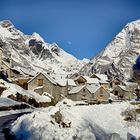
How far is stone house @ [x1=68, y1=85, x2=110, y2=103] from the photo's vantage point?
110312mm

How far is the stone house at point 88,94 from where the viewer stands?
110 m

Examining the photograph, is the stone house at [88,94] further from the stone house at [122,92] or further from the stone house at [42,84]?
the stone house at [122,92]

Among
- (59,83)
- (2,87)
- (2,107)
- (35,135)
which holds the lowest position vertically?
(35,135)

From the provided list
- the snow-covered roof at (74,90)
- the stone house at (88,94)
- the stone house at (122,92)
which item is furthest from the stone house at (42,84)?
the stone house at (122,92)

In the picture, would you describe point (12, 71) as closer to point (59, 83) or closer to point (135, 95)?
point (59, 83)

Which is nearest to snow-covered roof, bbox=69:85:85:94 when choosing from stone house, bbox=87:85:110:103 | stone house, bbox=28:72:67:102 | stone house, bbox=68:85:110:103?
stone house, bbox=68:85:110:103

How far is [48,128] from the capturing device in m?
28.5

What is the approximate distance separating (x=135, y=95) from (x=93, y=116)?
82.8 meters

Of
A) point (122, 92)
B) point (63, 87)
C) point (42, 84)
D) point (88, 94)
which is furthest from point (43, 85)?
point (122, 92)

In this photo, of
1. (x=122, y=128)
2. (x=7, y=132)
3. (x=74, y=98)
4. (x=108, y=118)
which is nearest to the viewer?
(x=7, y=132)

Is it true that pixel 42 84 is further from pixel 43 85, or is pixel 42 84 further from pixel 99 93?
pixel 99 93

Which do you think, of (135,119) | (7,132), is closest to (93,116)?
(135,119)

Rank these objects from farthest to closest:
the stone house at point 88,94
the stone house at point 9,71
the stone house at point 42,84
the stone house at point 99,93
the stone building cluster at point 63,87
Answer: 1. the stone house at point 9,71
2. the stone house at point 99,93
3. the stone house at point 88,94
4. the stone building cluster at point 63,87
5. the stone house at point 42,84

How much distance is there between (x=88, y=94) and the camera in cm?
11262
